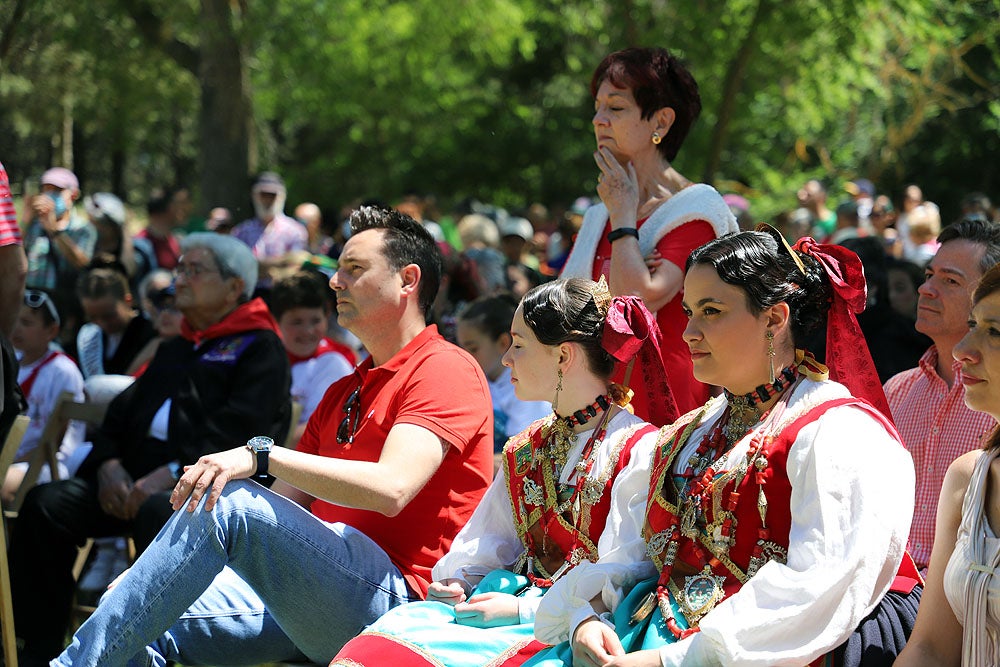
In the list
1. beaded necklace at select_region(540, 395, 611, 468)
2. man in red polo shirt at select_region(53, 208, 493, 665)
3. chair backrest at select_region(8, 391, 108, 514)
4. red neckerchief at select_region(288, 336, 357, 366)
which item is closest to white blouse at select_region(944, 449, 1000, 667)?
beaded necklace at select_region(540, 395, 611, 468)

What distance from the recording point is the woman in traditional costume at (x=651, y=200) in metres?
3.70

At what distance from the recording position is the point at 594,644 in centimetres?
259

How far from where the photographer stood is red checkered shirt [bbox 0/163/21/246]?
183 inches

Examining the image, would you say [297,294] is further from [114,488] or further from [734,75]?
[734,75]

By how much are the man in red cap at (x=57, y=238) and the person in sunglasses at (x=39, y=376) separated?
253 centimetres

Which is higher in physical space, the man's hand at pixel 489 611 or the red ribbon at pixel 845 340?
the red ribbon at pixel 845 340

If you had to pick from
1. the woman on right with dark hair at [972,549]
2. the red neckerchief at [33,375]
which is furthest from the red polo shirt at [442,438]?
the red neckerchief at [33,375]

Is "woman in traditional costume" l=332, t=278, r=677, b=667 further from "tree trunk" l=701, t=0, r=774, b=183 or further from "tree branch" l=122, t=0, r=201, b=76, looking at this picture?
"tree branch" l=122, t=0, r=201, b=76

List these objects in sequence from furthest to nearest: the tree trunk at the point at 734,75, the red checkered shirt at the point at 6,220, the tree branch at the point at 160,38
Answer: the tree branch at the point at 160,38, the tree trunk at the point at 734,75, the red checkered shirt at the point at 6,220

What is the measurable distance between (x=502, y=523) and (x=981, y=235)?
1795 mm

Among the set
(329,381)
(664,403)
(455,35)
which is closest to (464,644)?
(664,403)

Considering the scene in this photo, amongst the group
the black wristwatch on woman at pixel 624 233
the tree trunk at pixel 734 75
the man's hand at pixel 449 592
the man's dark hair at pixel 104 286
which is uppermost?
the tree trunk at pixel 734 75

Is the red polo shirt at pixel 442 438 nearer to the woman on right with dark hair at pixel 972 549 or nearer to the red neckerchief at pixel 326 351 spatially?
the woman on right with dark hair at pixel 972 549

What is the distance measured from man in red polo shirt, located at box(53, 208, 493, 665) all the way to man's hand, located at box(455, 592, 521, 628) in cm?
39
